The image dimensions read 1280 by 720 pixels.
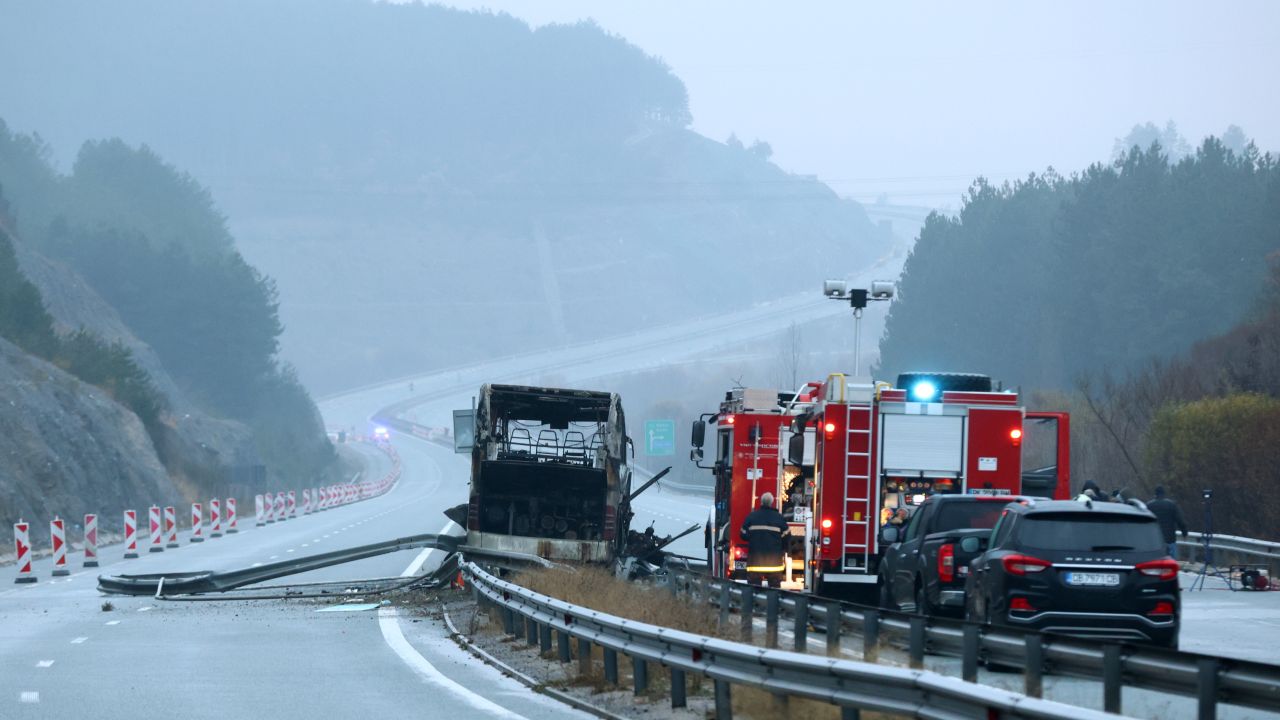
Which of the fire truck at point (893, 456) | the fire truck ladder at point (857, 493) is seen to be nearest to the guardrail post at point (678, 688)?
the fire truck at point (893, 456)

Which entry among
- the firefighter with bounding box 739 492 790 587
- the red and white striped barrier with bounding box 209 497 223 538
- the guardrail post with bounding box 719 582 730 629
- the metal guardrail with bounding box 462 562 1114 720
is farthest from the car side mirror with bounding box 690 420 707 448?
the red and white striped barrier with bounding box 209 497 223 538

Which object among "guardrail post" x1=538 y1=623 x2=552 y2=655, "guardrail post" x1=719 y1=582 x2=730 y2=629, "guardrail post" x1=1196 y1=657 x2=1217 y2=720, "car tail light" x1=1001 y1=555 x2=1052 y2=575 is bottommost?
"guardrail post" x1=538 y1=623 x2=552 y2=655

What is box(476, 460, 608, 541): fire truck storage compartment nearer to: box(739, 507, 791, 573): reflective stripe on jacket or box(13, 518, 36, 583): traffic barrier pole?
box(739, 507, 791, 573): reflective stripe on jacket

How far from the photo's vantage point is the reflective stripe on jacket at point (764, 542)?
21.4 m

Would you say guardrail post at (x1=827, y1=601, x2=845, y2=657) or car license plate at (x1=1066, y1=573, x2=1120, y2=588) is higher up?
car license plate at (x1=1066, y1=573, x2=1120, y2=588)

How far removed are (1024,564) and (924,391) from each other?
620cm

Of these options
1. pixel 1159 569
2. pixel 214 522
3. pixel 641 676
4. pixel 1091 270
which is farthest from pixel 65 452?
pixel 1091 270

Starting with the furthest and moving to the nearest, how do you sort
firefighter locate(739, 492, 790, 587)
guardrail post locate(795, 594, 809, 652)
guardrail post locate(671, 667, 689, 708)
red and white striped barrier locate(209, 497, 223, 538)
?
red and white striped barrier locate(209, 497, 223, 538), firefighter locate(739, 492, 790, 587), guardrail post locate(795, 594, 809, 652), guardrail post locate(671, 667, 689, 708)

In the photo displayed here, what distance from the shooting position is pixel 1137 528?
14766mm

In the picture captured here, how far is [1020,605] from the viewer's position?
1462cm

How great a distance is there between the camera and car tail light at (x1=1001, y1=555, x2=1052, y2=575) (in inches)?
575

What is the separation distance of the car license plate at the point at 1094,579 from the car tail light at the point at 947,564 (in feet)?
7.04

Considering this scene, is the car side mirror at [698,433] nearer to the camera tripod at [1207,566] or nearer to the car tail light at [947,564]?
the camera tripod at [1207,566]

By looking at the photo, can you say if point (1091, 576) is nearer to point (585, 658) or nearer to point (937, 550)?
point (937, 550)
